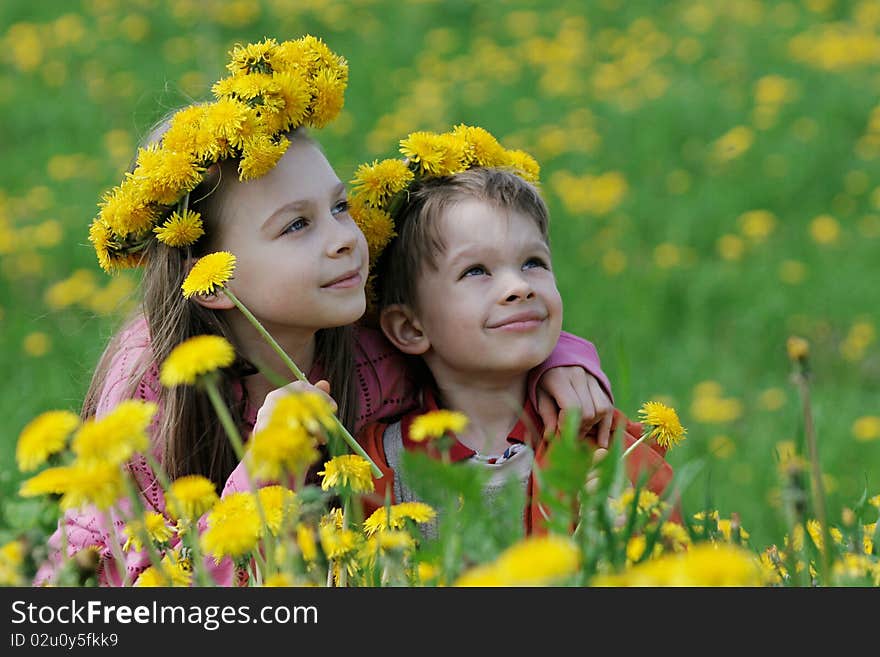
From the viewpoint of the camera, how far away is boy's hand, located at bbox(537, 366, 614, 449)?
2.59 metres

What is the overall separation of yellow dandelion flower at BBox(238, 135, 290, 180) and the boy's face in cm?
39

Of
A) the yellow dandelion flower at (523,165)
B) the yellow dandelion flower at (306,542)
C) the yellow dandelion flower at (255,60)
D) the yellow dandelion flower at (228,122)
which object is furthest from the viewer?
the yellow dandelion flower at (523,165)

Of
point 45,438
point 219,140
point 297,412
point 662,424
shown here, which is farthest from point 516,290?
point 45,438

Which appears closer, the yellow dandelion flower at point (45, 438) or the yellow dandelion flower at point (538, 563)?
the yellow dandelion flower at point (538, 563)

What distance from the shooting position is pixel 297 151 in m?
2.49

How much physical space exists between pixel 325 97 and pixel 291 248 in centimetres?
31

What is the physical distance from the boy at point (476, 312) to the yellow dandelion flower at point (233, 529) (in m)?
0.74

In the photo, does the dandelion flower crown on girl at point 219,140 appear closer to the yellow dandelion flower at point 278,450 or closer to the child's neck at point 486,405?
the child's neck at point 486,405

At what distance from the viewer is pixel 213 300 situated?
249 cm

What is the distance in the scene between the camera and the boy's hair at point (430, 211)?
8.55ft

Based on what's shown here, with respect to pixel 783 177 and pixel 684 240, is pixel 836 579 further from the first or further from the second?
pixel 783 177

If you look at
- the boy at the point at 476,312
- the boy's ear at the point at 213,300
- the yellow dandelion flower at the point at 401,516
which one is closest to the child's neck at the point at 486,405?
the boy at the point at 476,312

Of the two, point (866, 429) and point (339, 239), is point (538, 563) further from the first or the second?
point (866, 429)
